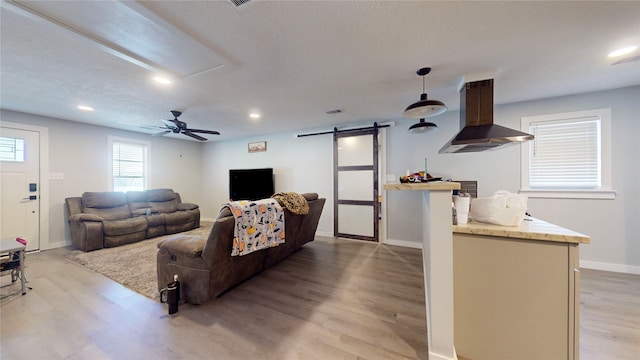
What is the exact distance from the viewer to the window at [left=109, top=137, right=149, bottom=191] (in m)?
5.02

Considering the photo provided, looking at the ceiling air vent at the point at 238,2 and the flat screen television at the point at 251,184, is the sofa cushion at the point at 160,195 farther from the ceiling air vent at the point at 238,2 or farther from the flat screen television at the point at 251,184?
the ceiling air vent at the point at 238,2

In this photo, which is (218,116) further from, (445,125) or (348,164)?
(445,125)

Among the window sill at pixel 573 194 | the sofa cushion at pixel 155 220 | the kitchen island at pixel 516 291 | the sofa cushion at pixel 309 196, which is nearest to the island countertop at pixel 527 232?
the kitchen island at pixel 516 291

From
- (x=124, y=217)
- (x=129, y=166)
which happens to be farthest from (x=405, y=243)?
(x=129, y=166)

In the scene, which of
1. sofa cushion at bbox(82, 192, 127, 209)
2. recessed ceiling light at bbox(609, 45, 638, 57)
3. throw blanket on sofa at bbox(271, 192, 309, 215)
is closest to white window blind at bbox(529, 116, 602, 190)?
recessed ceiling light at bbox(609, 45, 638, 57)

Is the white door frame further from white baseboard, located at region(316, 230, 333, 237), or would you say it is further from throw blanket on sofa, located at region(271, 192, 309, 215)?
white baseboard, located at region(316, 230, 333, 237)

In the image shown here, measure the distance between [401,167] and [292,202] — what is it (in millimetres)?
2514

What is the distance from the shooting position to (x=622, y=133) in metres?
2.88

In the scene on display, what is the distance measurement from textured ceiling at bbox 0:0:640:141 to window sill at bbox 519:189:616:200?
141 cm

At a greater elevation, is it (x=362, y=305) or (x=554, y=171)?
(x=554, y=171)

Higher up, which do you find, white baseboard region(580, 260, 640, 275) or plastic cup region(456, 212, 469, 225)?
plastic cup region(456, 212, 469, 225)

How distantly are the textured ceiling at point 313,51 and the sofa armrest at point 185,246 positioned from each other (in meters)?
1.83

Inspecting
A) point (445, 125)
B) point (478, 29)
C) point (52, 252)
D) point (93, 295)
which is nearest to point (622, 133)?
point (445, 125)

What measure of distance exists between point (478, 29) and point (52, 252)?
6839 millimetres
